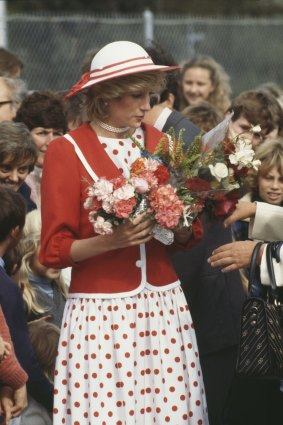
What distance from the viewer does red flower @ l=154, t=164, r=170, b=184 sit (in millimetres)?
5020

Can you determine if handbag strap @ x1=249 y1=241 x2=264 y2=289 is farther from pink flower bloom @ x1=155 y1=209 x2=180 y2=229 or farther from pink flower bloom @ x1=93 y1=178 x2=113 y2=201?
pink flower bloom @ x1=93 y1=178 x2=113 y2=201

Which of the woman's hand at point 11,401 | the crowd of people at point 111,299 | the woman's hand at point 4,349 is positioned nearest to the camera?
the woman's hand at point 4,349

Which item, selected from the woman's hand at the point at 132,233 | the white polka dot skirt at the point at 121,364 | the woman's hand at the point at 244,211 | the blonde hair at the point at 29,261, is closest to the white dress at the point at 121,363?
the white polka dot skirt at the point at 121,364

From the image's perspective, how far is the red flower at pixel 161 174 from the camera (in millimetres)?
5020

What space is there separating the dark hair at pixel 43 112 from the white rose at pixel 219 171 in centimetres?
305

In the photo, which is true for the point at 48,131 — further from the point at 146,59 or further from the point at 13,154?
the point at 146,59

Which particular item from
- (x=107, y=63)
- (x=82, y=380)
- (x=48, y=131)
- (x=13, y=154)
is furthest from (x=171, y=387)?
(x=48, y=131)

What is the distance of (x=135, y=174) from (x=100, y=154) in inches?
15.7

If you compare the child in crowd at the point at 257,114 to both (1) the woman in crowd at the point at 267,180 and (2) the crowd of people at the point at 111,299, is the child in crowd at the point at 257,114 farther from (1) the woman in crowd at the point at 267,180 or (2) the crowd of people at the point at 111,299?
(2) the crowd of people at the point at 111,299

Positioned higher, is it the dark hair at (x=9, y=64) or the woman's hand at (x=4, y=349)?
the dark hair at (x=9, y=64)

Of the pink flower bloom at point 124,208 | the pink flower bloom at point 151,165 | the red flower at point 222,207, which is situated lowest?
the red flower at point 222,207

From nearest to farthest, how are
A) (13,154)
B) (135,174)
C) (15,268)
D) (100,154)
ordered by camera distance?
(135,174) < (100,154) < (15,268) < (13,154)

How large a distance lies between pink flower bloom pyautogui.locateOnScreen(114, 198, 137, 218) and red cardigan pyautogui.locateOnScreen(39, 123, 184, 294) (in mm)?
381

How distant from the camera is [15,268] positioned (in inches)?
240
